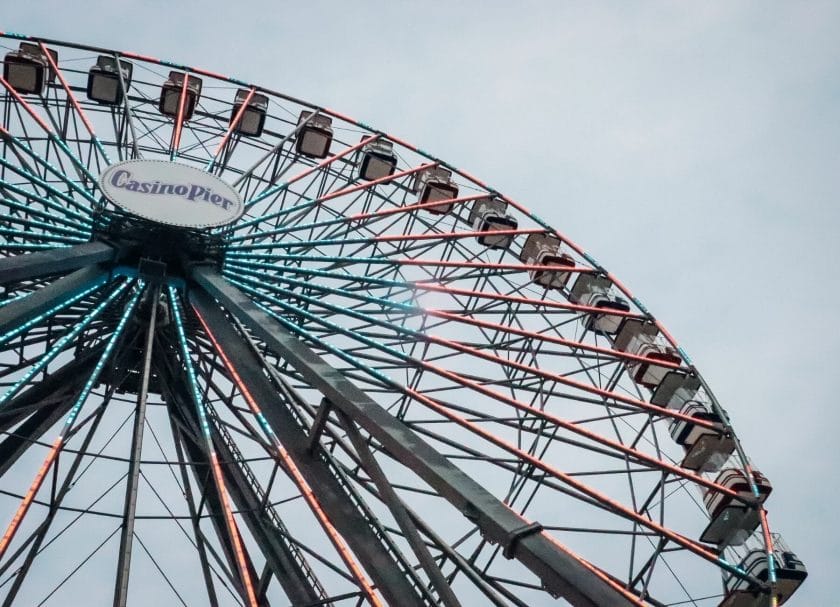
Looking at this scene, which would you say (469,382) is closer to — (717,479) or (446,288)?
(446,288)

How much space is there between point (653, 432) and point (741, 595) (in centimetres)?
334

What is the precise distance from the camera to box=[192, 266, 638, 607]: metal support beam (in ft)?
32.0

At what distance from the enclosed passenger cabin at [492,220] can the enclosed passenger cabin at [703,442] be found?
548cm

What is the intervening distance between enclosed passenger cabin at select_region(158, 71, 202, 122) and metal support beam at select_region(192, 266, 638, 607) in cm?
803

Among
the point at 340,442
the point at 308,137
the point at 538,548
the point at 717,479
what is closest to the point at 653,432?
the point at 717,479

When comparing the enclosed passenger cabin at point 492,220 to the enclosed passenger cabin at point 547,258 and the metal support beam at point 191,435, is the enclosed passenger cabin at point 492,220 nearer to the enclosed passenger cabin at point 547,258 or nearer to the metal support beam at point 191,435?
the enclosed passenger cabin at point 547,258

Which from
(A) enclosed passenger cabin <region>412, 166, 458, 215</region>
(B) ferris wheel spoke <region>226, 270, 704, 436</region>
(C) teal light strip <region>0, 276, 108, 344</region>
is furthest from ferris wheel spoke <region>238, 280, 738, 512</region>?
(A) enclosed passenger cabin <region>412, 166, 458, 215</region>

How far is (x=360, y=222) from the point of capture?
62.8 feet

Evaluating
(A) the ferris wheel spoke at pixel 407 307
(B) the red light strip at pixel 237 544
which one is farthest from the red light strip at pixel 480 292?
(B) the red light strip at pixel 237 544

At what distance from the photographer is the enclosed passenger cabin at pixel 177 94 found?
20.2 metres

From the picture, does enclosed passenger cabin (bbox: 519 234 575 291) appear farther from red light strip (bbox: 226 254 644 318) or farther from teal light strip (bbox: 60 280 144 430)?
teal light strip (bbox: 60 280 144 430)

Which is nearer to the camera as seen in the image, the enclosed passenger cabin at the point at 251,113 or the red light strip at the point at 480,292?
the red light strip at the point at 480,292

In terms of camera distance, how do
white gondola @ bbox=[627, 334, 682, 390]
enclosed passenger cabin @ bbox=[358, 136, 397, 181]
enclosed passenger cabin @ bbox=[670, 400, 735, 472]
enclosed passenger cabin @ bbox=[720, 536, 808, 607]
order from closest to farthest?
enclosed passenger cabin @ bbox=[720, 536, 808, 607]
enclosed passenger cabin @ bbox=[670, 400, 735, 472]
white gondola @ bbox=[627, 334, 682, 390]
enclosed passenger cabin @ bbox=[358, 136, 397, 181]

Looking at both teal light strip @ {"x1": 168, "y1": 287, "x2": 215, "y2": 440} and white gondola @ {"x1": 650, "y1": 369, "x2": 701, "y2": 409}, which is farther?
white gondola @ {"x1": 650, "y1": 369, "x2": 701, "y2": 409}
